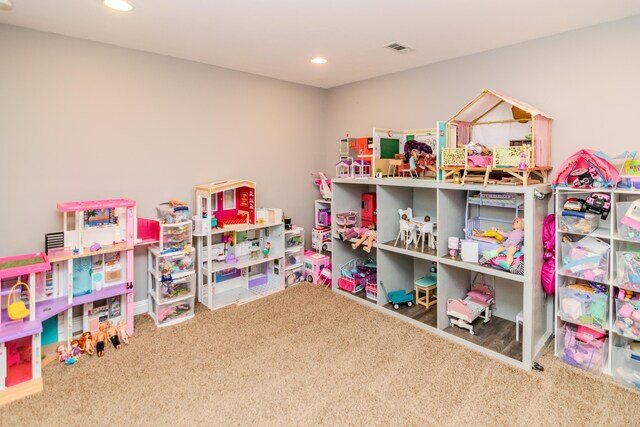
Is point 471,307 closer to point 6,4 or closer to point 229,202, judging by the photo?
point 229,202

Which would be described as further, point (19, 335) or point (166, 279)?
point (166, 279)

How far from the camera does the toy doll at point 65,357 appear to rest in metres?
2.47

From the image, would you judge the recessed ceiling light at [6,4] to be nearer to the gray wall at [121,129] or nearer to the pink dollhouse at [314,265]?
the gray wall at [121,129]

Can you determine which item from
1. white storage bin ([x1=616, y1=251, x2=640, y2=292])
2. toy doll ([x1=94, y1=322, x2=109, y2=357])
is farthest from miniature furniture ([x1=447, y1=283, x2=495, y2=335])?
toy doll ([x1=94, y1=322, x2=109, y2=357])

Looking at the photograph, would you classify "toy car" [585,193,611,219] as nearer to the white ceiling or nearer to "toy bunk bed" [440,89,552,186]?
"toy bunk bed" [440,89,552,186]

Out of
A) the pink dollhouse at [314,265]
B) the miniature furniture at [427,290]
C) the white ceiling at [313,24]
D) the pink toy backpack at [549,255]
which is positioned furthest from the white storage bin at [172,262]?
the pink toy backpack at [549,255]

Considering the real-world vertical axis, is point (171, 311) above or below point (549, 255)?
below

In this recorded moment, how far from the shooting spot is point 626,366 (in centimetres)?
222

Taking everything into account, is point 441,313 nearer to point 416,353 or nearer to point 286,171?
point 416,353

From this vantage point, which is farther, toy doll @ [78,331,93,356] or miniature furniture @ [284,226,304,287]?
miniature furniture @ [284,226,304,287]

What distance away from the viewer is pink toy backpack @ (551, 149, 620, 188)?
227cm

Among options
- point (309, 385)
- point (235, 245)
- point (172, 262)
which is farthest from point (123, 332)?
point (309, 385)

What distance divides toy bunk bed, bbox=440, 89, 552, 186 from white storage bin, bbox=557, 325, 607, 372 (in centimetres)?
108

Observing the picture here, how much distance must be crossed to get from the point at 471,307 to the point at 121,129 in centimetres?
322
